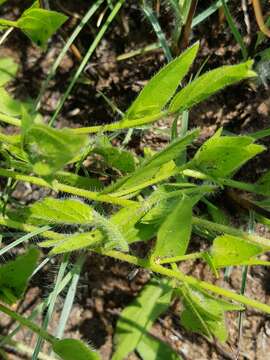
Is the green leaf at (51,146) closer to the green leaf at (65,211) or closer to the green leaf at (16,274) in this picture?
the green leaf at (65,211)

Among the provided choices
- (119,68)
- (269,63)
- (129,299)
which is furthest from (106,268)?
(269,63)

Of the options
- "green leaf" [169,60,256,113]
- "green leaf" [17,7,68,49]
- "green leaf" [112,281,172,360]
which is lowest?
"green leaf" [112,281,172,360]

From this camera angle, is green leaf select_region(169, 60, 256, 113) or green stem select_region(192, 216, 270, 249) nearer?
green leaf select_region(169, 60, 256, 113)

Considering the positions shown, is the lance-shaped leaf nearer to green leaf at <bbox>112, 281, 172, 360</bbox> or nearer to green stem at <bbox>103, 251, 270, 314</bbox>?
green stem at <bbox>103, 251, 270, 314</bbox>

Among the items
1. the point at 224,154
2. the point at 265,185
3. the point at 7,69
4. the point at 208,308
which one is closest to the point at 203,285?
the point at 208,308

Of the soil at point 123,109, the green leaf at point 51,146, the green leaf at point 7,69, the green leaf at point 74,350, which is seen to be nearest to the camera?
the green leaf at point 51,146

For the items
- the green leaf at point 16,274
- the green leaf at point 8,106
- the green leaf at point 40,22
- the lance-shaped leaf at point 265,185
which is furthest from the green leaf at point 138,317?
the green leaf at point 40,22

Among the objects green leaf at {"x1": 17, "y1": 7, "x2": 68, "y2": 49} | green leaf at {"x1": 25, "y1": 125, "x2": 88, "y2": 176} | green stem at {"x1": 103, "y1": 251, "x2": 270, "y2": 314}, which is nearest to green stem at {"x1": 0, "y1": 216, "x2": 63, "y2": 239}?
green stem at {"x1": 103, "y1": 251, "x2": 270, "y2": 314}
